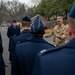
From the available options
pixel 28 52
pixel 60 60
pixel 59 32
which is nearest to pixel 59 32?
pixel 59 32

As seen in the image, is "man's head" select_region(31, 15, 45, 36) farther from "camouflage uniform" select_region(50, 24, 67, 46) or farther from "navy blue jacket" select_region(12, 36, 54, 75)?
"camouflage uniform" select_region(50, 24, 67, 46)

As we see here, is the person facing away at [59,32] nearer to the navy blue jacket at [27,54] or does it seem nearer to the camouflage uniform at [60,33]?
the camouflage uniform at [60,33]

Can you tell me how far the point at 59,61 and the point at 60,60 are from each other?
12 millimetres

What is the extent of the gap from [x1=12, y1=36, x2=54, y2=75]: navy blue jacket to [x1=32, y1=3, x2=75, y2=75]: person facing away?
1774mm

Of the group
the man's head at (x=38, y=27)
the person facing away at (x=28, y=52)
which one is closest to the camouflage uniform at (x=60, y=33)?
the person facing away at (x=28, y=52)

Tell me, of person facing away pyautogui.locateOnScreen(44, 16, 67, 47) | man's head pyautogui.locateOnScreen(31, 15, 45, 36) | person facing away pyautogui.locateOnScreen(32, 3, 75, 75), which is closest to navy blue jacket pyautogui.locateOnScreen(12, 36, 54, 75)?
man's head pyautogui.locateOnScreen(31, 15, 45, 36)

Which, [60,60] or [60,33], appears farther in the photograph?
[60,33]

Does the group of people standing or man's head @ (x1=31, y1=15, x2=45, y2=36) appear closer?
the group of people standing

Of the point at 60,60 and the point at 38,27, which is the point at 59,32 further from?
the point at 60,60

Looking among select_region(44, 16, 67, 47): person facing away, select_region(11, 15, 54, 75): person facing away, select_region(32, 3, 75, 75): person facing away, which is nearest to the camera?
select_region(32, 3, 75, 75): person facing away

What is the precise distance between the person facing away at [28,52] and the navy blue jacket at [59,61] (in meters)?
1.68

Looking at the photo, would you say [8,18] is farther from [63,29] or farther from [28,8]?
[63,29]

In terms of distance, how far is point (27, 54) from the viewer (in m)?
4.66

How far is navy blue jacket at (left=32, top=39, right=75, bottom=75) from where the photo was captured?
268 centimetres
